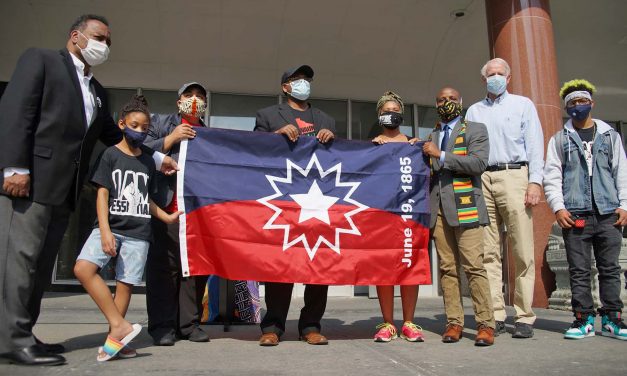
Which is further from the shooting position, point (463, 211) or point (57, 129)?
point (463, 211)

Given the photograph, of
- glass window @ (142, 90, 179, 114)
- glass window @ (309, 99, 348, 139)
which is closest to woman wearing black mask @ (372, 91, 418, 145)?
glass window @ (309, 99, 348, 139)

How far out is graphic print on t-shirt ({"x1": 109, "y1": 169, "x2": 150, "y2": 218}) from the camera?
10.6 ft

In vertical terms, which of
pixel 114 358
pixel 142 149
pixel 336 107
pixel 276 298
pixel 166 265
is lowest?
pixel 114 358

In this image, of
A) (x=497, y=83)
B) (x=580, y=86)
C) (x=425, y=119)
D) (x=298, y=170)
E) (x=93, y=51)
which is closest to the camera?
(x=93, y=51)

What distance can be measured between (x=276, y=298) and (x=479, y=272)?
4.93 ft

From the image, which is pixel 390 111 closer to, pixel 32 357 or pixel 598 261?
pixel 598 261

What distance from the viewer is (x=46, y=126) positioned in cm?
301

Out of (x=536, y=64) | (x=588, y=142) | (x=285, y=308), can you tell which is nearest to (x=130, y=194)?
(x=285, y=308)

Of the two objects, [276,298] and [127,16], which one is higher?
[127,16]

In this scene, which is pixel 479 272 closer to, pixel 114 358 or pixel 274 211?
pixel 274 211

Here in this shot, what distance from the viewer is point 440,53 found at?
9820 mm

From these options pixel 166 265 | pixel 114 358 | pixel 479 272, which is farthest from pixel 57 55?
pixel 479 272

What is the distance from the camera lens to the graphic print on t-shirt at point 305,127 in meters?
4.02

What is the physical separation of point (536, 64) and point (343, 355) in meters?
5.19
